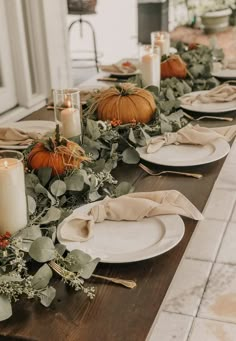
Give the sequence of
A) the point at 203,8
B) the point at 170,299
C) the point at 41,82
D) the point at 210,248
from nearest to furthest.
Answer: the point at 170,299
the point at 210,248
the point at 41,82
the point at 203,8

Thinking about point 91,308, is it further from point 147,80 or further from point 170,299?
point 147,80

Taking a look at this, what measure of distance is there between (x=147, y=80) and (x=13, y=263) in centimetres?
116

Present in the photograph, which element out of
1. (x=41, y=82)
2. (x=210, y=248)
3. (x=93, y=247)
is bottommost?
(x=210, y=248)

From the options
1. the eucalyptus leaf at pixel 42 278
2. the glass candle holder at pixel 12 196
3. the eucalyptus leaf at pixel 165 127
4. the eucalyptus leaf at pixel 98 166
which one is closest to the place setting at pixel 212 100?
the eucalyptus leaf at pixel 165 127

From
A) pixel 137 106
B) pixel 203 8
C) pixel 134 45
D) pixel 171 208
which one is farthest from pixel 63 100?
pixel 203 8

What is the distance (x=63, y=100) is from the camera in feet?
5.07

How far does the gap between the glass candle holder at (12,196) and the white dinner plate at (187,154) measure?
Result: 0.52 meters

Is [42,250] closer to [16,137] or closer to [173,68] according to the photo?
[16,137]

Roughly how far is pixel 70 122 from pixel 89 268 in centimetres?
64

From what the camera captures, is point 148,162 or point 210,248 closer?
point 148,162

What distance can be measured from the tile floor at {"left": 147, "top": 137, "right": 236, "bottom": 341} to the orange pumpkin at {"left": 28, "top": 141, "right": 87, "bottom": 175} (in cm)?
42

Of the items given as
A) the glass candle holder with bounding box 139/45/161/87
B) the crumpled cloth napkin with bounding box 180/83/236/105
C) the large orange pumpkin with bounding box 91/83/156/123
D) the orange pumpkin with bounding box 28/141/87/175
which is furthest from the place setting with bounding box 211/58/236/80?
the orange pumpkin with bounding box 28/141/87/175

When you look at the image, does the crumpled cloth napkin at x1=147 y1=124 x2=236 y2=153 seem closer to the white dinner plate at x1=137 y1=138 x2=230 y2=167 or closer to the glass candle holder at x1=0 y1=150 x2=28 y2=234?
the white dinner plate at x1=137 y1=138 x2=230 y2=167

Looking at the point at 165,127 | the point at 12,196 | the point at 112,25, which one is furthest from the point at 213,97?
the point at 112,25
